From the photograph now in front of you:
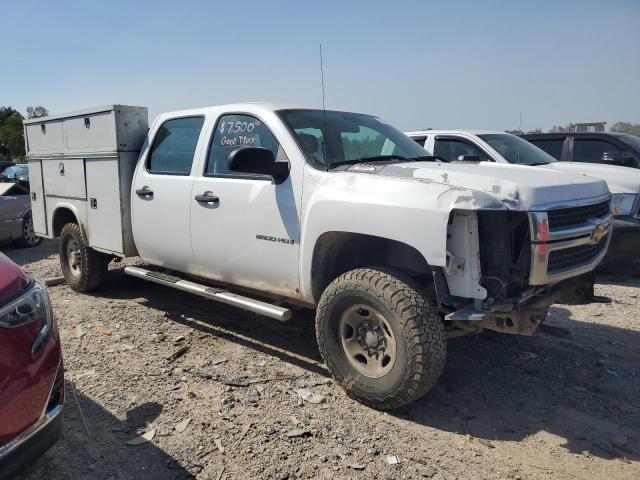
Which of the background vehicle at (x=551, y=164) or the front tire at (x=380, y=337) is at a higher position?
the background vehicle at (x=551, y=164)

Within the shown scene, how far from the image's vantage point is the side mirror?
3699 millimetres

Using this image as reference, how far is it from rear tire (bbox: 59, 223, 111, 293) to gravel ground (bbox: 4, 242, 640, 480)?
0.93 m

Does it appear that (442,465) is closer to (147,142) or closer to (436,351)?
(436,351)

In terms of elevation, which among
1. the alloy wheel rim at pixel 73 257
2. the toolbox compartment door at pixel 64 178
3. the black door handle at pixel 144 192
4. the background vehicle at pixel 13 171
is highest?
the background vehicle at pixel 13 171

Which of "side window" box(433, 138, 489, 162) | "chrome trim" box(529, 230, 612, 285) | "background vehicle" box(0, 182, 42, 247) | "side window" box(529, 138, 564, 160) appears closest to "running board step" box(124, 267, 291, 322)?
"chrome trim" box(529, 230, 612, 285)

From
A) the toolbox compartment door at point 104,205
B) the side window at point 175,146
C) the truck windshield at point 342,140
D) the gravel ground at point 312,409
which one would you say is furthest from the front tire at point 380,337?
the toolbox compartment door at point 104,205

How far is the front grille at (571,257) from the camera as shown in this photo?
322 cm

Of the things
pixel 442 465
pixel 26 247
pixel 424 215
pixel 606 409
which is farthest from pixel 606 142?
pixel 26 247

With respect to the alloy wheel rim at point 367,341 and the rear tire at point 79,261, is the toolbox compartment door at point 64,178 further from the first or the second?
the alloy wheel rim at point 367,341

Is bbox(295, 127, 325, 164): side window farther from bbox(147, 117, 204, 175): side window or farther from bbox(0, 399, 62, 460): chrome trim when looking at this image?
bbox(0, 399, 62, 460): chrome trim

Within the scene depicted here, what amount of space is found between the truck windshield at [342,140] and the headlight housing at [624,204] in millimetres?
3403

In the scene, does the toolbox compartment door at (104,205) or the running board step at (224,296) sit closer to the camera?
the running board step at (224,296)

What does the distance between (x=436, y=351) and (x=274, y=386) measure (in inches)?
49.3

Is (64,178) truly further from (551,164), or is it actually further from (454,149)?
(551,164)
